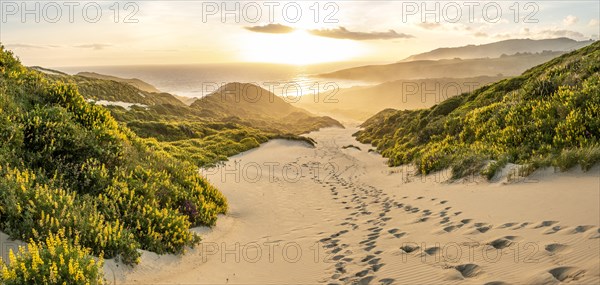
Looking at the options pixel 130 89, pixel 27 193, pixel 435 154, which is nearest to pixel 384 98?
pixel 130 89

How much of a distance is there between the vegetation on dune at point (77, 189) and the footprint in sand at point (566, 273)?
5777mm

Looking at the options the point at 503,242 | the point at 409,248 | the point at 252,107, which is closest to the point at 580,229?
the point at 503,242

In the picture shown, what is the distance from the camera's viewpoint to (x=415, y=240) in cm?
720

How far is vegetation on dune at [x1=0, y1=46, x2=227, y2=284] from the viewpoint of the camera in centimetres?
545

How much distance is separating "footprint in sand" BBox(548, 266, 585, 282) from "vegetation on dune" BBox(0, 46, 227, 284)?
5.78 meters

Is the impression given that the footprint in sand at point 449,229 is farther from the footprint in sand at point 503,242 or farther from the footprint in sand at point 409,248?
the footprint in sand at point 503,242

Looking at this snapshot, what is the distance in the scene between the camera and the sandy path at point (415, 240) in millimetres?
5016

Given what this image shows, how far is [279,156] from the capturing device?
27828 millimetres

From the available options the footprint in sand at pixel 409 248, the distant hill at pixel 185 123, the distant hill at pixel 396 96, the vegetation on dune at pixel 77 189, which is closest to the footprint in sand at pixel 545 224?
the footprint in sand at pixel 409 248

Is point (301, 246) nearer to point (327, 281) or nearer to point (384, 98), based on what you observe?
point (327, 281)

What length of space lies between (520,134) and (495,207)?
6.04 meters

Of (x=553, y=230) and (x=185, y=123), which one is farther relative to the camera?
(x=185, y=123)

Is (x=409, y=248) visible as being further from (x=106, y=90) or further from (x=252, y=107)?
(x=252, y=107)

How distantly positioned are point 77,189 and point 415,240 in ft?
23.1
